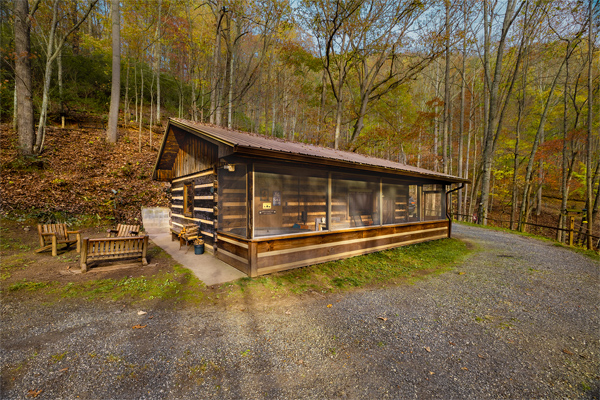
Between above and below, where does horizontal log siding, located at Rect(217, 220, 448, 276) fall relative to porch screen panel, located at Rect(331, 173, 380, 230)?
below

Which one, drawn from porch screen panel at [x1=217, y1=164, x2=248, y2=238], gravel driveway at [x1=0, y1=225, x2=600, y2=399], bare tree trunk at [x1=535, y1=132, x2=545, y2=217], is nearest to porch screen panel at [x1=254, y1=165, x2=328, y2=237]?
porch screen panel at [x1=217, y1=164, x2=248, y2=238]

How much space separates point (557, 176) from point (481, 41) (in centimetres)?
1426

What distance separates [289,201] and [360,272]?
3.75m

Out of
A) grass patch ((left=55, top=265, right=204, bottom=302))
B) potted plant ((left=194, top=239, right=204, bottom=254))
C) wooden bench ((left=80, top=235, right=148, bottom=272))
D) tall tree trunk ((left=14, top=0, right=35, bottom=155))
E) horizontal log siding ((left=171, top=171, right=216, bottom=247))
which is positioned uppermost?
tall tree trunk ((left=14, top=0, right=35, bottom=155))

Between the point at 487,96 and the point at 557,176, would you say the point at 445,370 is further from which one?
the point at 557,176

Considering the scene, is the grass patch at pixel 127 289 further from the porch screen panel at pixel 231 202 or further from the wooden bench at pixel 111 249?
the porch screen panel at pixel 231 202

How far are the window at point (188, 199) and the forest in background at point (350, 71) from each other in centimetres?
592

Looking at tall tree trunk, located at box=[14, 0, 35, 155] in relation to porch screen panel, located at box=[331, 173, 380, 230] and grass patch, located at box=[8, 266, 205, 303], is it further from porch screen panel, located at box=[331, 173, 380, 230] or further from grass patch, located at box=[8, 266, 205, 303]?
porch screen panel, located at box=[331, 173, 380, 230]

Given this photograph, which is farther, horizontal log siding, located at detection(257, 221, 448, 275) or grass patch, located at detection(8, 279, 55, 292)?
horizontal log siding, located at detection(257, 221, 448, 275)

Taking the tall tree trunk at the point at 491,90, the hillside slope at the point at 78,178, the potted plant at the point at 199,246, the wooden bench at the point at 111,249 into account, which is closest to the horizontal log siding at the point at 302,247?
the potted plant at the point at 199,246

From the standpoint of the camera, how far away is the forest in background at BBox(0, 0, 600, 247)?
1276 cm

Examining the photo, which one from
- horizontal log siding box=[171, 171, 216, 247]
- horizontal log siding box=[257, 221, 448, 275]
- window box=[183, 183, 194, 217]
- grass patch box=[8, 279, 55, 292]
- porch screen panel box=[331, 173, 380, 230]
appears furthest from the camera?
window box=[183, 183, 194, 217]

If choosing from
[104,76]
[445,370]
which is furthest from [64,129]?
[445,370]

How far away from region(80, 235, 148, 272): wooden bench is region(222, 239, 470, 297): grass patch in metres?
3.18
